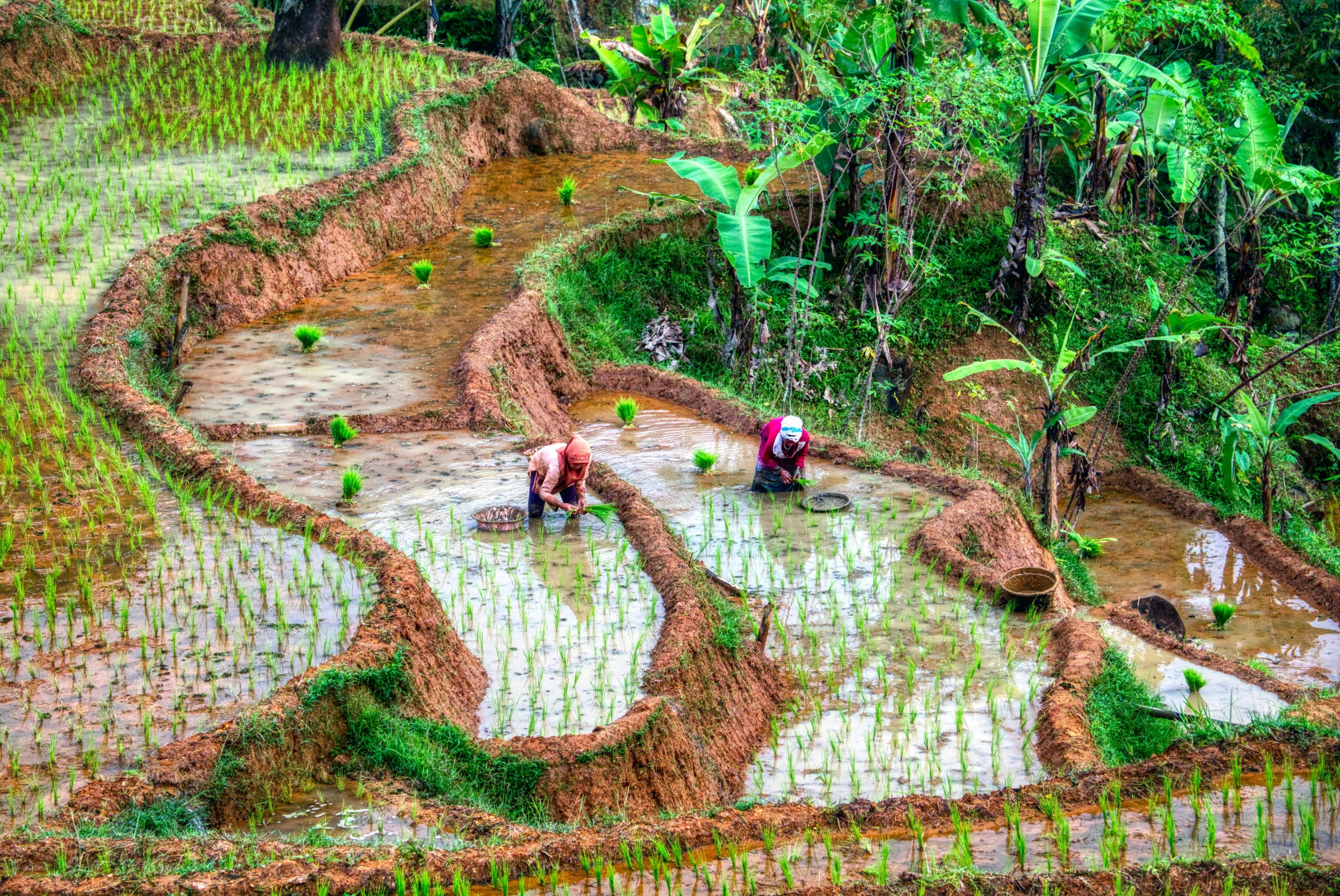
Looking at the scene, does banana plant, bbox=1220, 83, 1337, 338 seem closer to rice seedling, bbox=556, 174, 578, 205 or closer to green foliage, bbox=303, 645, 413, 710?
rice seedling, bbox=556, 174, 578, 205

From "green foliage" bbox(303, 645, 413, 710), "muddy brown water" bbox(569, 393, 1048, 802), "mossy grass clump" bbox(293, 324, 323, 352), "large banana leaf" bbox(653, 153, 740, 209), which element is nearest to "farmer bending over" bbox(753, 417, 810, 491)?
"muddy brown water" bbox(569, 393, 1048, 802)

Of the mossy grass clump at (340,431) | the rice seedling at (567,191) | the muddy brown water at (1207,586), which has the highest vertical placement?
the rice seedling at (567,191)

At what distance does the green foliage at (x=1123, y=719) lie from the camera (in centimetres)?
618

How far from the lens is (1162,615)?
28.4ft

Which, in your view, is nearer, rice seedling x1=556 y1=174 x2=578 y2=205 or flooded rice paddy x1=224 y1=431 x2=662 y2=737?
flooded rice paddy x1=224 y1=431 x2=662 y2=737

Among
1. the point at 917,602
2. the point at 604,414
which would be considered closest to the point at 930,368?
the point at 604,414

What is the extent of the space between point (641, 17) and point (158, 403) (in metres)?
16.2

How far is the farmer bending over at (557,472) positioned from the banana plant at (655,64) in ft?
31.7

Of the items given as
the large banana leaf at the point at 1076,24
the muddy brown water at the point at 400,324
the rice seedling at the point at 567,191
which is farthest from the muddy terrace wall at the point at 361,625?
the large banana leaf at the point at 1076,24

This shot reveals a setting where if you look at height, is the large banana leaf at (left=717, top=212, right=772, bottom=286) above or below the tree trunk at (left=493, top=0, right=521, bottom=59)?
below

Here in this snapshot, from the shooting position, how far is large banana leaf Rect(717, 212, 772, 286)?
10.7 meters

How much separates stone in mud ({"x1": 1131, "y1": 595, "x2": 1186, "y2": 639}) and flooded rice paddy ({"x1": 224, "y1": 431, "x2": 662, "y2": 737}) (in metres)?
3.88

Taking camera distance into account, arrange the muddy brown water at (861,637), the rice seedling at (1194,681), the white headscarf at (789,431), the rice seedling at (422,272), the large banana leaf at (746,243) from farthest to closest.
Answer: the rice seedling at (422,272), the large banana leaf at (746,243), the white headscarf at (789,431), the rice seedling at (1194,681), the muddy brown water at (861,637)

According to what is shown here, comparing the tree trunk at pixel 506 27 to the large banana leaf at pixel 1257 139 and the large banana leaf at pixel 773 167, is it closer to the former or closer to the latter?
the large banana leaf at pixel 773 167
